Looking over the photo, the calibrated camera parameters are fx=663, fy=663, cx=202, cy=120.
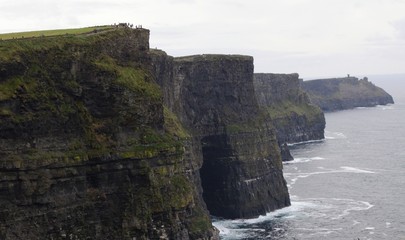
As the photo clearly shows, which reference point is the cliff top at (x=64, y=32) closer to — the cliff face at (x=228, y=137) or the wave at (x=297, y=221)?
the cliff face at (x=228, y=137)

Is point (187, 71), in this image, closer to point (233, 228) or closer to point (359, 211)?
point (233, 228)

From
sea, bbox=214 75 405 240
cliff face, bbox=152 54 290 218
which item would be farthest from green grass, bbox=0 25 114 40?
sea, bbox=214 75 405 240

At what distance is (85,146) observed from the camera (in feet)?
249

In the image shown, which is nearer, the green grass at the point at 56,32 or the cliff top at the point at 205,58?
the green grass at the point at 56,32

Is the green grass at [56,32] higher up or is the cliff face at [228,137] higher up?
the green grass at [56,32]

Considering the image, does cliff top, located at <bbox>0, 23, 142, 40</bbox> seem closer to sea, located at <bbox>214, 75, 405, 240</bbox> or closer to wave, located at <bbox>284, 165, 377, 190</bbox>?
sea, located at <bbox>214, 75, 405, 240</bbox>

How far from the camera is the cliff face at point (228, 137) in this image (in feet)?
433

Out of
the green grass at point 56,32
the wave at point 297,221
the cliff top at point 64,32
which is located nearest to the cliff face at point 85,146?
the cliff top at point 64,32

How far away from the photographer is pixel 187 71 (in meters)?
133

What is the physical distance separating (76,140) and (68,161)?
10.7 ft

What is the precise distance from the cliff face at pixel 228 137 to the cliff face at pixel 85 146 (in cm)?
4490

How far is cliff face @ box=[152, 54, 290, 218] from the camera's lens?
132125mm

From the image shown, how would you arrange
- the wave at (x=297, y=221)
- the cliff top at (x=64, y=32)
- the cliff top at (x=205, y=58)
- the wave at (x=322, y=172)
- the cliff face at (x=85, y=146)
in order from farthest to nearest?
the wave at (x=322, y=172) < the cliff top at (x=205, y=58) < the wave at (x=297, y=221) < the cliff top at (x=64, y=32) < the cliff face at (x=85, y=146)

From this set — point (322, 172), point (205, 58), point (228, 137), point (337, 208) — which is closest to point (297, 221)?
point (337, 208)
